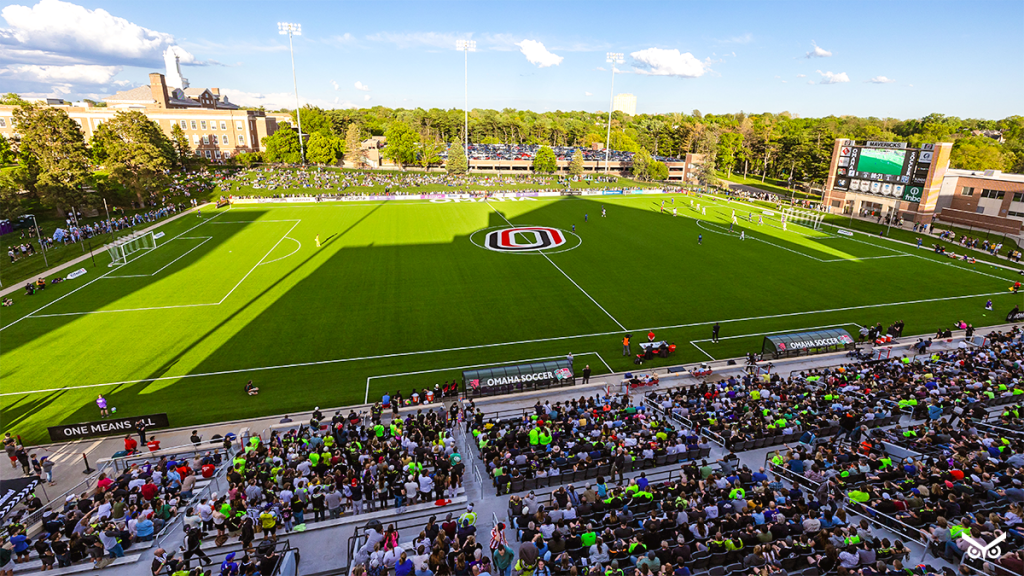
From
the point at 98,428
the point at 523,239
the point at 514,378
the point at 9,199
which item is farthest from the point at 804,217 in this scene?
the point at 9,199

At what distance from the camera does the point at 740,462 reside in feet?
56.8

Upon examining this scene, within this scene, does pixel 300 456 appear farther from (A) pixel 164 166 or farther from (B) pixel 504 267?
(A) pixel 164 166

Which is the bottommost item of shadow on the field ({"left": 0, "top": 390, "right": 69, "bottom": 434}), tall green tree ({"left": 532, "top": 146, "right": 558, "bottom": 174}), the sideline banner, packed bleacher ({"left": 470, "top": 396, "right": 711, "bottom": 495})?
shadow on the field ({"left": 0, "top": 390, "right": 69, "bottom": 434})

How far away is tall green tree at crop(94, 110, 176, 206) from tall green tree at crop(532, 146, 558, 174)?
7919cm

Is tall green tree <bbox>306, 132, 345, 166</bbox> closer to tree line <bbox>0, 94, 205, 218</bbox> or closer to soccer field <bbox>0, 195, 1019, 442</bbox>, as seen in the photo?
tree line <bbox>0, 94, 205, 218</bbox>

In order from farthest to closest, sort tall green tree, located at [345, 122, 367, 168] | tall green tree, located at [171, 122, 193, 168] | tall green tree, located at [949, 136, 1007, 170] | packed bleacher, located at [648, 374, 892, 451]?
tall green tree, located at [345, 122, 367, 168]
tall green tree, located at [171, 122, 193, 168]
tall green tree, located at [949, 136, 1007, 170]
packed bleacher, located at [648, 374, 892, 451]

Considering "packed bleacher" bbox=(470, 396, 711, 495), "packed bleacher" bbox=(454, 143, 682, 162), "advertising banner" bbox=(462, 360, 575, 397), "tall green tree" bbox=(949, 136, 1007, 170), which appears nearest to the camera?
"packed bleacher" bbox=(470, 396, 711, 495)

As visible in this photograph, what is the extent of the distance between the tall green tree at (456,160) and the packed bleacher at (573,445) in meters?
98.7

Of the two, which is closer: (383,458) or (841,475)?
(841,475)

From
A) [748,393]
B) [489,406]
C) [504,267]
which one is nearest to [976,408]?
[748,393]

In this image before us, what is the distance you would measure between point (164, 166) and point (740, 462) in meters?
89.6

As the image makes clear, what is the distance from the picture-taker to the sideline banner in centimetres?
2052

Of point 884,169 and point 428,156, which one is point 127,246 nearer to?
point 428,156

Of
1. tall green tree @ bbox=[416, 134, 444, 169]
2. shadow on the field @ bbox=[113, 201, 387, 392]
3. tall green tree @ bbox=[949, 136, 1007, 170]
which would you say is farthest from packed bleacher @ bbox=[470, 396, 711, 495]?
tall green tree @ bbox=[949, 136, 1007, 170]
